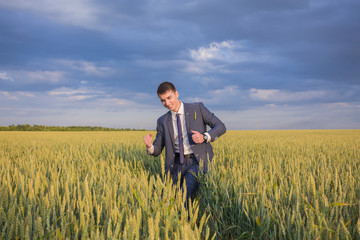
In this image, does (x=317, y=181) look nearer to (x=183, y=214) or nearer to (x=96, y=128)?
(x=183, y=214)

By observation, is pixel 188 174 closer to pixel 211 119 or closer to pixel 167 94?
pixel 211 119

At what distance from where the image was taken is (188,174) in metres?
3.23

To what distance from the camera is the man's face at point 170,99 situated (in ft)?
10.9

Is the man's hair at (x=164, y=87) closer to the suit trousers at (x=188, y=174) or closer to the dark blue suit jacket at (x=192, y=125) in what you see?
the dark blue suit jacket at (x=192, y=125)

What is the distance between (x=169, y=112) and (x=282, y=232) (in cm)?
239

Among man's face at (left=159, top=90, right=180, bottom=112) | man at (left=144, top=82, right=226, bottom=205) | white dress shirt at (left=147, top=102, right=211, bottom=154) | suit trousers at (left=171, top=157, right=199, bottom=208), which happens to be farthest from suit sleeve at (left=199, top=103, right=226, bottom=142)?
suit trousers at (left=171, top=157, right=199, bottom=208)

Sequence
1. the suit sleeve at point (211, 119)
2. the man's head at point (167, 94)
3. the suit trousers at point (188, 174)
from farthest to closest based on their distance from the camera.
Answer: the suit sleeve at point (211, 119) → the man's head at point (167, 94) → the suit trousers at point (188, 174)

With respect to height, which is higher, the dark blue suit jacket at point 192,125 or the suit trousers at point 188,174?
the dark blue suit jacket at point 192,125

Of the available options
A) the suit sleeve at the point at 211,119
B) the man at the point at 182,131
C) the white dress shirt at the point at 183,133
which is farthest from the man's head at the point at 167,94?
the suit sleeve at the point at 211,119

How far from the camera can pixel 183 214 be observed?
66.9 inches

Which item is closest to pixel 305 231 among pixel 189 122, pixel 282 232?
pixel 282 232

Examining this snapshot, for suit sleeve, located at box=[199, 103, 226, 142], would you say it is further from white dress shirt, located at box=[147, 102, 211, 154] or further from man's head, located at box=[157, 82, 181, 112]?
man's head, located at box=[157, 82, 181, 112]

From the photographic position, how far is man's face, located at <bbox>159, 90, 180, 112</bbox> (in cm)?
332

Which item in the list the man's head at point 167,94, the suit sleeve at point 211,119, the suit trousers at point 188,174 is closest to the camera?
the suit trousers at point 188,174
